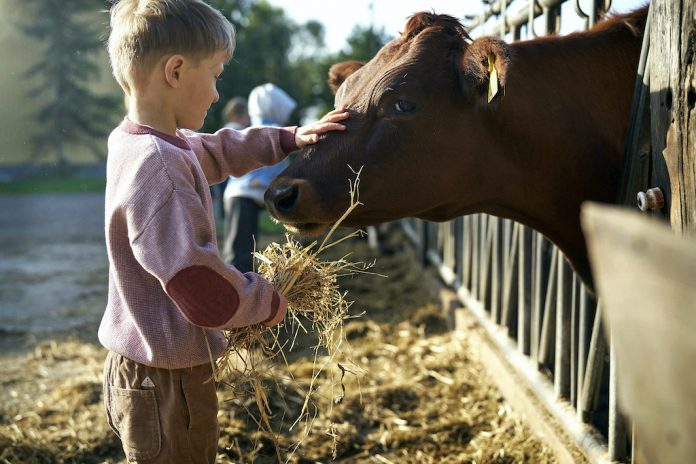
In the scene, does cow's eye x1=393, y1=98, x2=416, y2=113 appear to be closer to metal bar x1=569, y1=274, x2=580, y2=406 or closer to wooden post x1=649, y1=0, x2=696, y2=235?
wooden post x1=649, y1=0, x2=696, y2=235

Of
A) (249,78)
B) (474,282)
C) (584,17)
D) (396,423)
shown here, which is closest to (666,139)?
(584,17)

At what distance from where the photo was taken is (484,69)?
2.33 meters

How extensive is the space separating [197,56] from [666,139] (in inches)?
50.6

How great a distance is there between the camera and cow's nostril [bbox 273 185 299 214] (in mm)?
2273

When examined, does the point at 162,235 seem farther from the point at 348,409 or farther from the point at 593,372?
the point at 348,409

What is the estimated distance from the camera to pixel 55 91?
1881 cm

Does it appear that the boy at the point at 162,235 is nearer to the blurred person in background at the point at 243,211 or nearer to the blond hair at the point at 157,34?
the blond hair at the point at 157,34

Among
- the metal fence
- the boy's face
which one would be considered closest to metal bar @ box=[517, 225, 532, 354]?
the metal fence

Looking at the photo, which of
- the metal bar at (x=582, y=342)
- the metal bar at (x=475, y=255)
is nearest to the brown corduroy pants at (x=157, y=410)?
the metal bar at (x=582, y=342)

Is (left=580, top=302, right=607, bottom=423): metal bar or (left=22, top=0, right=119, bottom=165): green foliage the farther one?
(left=22, top=0, right=119, bottom=165): green foliage

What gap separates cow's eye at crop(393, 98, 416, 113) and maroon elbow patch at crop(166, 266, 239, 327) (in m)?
1.08

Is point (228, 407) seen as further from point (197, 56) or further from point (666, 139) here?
point (666, 139)

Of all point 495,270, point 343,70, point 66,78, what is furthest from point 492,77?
point 66,78

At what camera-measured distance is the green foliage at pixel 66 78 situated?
51.7ft
